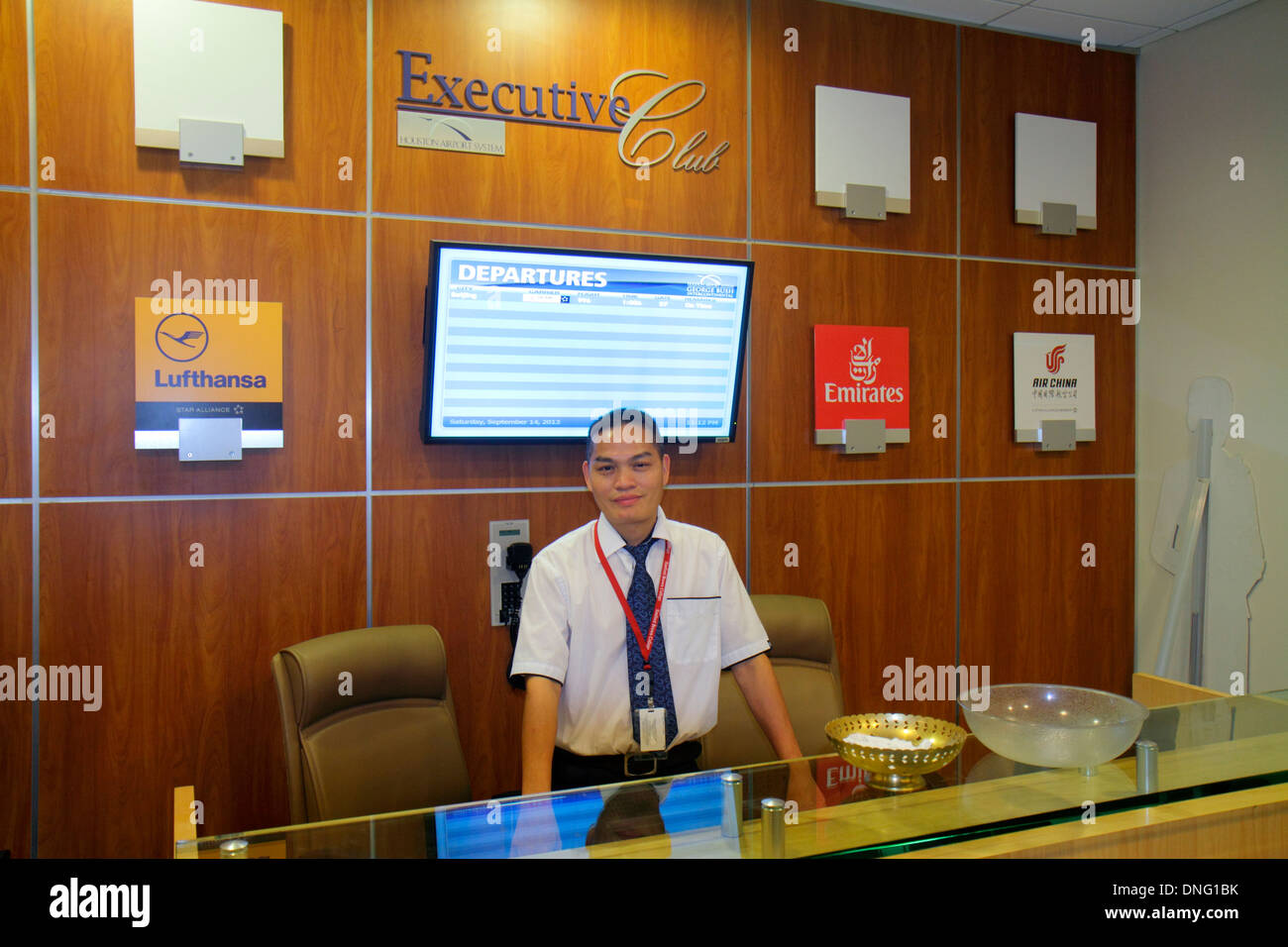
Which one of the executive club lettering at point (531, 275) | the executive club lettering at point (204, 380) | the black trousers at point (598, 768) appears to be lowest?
the black trousers at point (598, 768)

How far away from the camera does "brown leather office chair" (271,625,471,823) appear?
232 cm

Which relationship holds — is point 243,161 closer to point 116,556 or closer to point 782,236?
point 116,556

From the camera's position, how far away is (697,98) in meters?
3.55

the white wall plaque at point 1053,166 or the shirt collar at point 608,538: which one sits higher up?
the white wall plaque at point 1053,166

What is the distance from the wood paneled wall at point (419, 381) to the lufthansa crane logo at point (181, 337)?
113mm

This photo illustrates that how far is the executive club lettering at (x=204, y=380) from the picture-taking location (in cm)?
289

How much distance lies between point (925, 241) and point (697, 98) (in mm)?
1170

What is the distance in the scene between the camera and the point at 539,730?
2.30m

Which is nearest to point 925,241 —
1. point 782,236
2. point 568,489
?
point 782,236

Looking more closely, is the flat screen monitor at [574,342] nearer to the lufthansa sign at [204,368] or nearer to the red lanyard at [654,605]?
the lufthansa sign at [204,368]

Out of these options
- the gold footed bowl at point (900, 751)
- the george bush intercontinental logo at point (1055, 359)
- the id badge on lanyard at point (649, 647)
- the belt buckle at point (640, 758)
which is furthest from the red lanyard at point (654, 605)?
the george bush intercontinental logo at point (1055, 359)

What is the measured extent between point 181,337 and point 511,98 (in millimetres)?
1396

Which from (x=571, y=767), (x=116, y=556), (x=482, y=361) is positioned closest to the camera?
(x=571, y=767)

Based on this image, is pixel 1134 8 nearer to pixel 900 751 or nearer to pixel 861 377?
pixel 861 377
